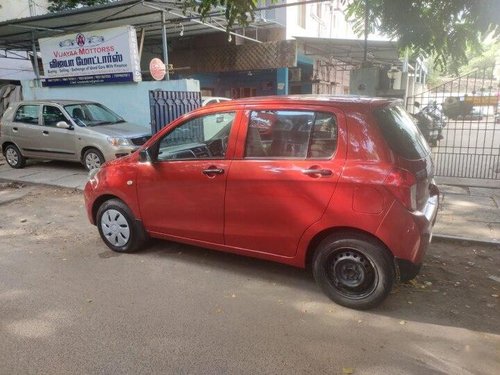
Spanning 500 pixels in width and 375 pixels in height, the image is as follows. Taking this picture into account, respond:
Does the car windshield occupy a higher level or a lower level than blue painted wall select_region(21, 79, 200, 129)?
lower

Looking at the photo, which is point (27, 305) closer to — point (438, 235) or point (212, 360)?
point (212, 360)

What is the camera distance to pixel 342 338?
126 inches

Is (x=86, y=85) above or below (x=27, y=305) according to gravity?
above

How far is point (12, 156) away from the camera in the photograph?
1059 centimetres

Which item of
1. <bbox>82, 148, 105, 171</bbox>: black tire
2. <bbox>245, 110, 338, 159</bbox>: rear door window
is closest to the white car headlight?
<bbox>82, 148, 105, 171</bbox>: black tire

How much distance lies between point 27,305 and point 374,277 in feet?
9.77

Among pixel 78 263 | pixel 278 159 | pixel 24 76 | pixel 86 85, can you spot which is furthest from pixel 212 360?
pixel 24 76

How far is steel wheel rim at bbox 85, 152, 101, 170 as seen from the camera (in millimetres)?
9195

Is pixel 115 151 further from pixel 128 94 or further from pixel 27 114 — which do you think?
pixel 27 114

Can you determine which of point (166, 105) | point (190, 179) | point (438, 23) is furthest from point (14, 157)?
point (438, 23)

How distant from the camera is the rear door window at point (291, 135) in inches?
139

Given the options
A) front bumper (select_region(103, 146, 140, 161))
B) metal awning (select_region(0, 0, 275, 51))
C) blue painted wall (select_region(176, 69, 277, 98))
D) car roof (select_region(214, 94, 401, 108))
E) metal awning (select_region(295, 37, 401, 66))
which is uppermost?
metal awning (select_region(0, 0, 275, 51))

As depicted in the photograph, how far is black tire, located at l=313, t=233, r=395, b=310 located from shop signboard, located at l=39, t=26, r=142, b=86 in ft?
28.6

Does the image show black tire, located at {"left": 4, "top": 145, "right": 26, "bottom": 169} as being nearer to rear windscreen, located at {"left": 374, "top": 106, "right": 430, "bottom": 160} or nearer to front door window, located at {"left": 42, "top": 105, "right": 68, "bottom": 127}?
front door window, located at {"left": 42, "top": 105, "right": 68, "bottom": 127}
